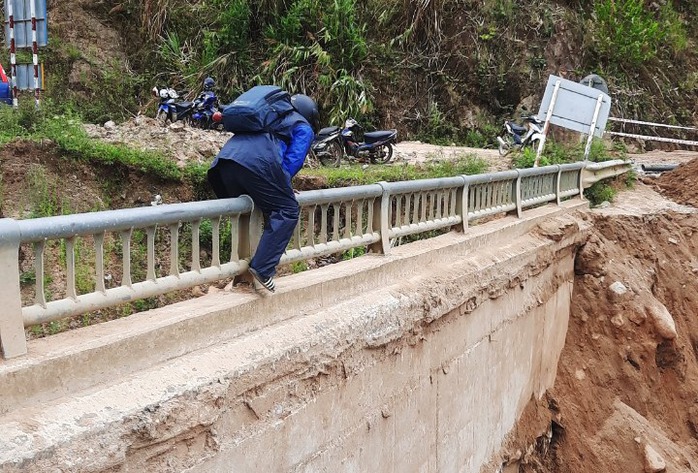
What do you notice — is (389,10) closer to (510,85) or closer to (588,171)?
(510,85)

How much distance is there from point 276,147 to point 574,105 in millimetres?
9265

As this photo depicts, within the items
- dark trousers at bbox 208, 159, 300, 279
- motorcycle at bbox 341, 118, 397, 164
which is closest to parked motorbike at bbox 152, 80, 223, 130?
motorcycle at bbox 341, 118, 397, 164

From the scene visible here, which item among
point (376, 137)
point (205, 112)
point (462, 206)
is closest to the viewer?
point (462, 206)

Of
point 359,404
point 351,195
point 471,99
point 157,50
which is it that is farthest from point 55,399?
point 471,99

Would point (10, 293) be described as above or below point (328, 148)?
above

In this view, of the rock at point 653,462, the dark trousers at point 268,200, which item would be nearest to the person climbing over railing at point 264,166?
the dark trousers at point 268,200

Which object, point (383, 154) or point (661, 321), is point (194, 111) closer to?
point (383, 154)

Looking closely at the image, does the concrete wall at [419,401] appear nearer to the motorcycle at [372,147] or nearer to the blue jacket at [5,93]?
the motorcycle at [372,147]

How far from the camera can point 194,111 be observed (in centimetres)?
1229

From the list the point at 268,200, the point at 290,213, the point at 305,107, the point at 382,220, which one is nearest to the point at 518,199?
the point at 382,220

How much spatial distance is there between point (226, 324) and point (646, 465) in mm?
6277

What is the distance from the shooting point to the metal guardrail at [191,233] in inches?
107

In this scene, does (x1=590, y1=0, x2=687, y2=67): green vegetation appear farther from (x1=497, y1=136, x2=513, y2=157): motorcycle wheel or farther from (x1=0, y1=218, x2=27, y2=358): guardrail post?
(x1=0, y1=218, x2=27, y2=358): guardrail post

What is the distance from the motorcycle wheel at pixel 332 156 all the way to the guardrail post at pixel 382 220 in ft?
19.8
